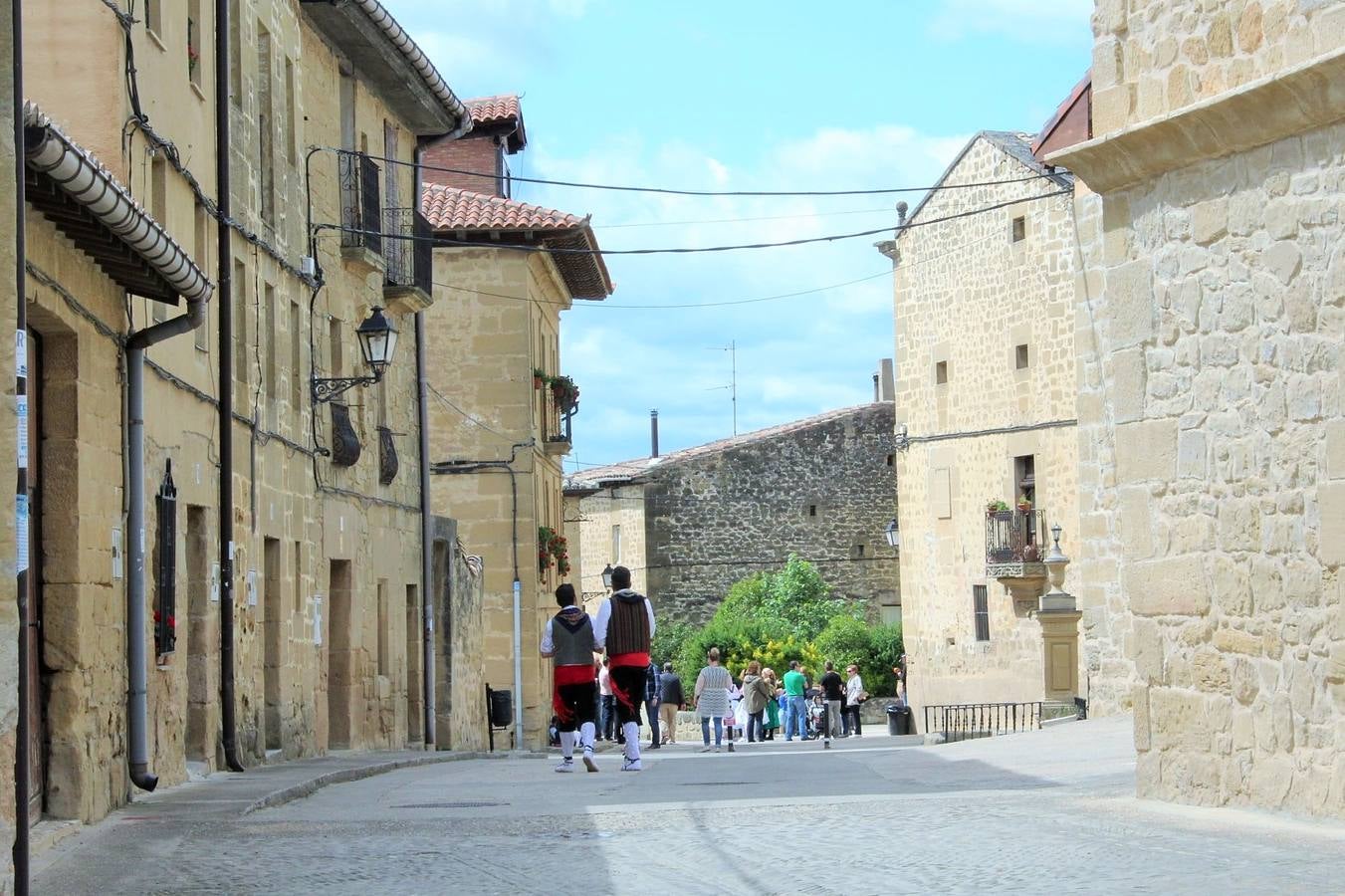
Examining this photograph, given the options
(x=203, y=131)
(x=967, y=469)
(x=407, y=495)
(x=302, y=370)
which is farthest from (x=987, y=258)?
(x=203, y=131)

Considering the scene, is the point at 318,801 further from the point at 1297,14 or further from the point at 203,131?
the point at 1297,14

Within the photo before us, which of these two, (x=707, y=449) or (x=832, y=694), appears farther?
(x=707, y=449)

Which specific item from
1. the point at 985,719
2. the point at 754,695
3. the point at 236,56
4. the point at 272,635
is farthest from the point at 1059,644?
the point at 236,56

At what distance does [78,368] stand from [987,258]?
107ft

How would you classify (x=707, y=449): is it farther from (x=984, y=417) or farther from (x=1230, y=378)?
(x=1230, y=378)

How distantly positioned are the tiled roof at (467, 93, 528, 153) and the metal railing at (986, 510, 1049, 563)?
12744mm

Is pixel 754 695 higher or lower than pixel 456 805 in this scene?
lower

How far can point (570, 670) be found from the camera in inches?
623

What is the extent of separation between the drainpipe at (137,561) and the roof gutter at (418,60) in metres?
10.4

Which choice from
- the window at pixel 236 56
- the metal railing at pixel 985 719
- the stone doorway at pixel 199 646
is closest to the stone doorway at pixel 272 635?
the stone doorway at pixel 199 646

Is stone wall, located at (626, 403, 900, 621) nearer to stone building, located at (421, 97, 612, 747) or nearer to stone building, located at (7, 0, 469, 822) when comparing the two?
stone building, located at (421, 97, 612, 747)

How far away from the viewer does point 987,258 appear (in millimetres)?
42688

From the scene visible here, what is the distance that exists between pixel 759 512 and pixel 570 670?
137 feet

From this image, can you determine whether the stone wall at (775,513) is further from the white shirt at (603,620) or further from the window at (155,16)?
the window at (155,16)
